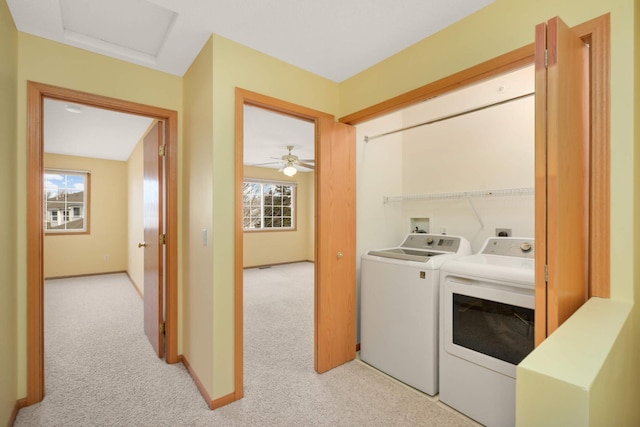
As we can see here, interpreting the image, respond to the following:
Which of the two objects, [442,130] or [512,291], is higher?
[442,130]

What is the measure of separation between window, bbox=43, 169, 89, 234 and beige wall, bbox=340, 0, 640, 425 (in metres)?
6.37

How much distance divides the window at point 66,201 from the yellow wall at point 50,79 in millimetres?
4694

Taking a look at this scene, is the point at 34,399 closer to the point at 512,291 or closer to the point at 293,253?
the point at 512,291

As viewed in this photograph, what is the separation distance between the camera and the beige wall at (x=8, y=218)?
155 centimetres

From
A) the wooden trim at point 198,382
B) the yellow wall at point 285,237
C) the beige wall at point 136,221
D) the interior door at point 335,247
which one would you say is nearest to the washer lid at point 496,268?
the interior door at point 335,247

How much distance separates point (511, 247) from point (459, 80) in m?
1.19

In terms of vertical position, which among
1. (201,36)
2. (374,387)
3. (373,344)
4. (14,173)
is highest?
(201,36)

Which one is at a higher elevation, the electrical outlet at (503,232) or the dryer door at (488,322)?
the electrical outlet at (503,232)

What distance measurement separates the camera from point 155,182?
2.79m

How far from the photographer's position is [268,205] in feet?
23.4

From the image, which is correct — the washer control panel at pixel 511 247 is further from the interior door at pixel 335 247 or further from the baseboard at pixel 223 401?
the baseboard at pixel 223 401

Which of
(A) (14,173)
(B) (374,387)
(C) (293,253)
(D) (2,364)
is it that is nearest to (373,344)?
(B) (374,387)

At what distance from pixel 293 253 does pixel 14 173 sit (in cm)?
584

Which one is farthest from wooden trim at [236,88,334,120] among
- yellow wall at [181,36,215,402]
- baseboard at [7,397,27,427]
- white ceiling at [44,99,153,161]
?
baseboard at [7,397,27,427]
